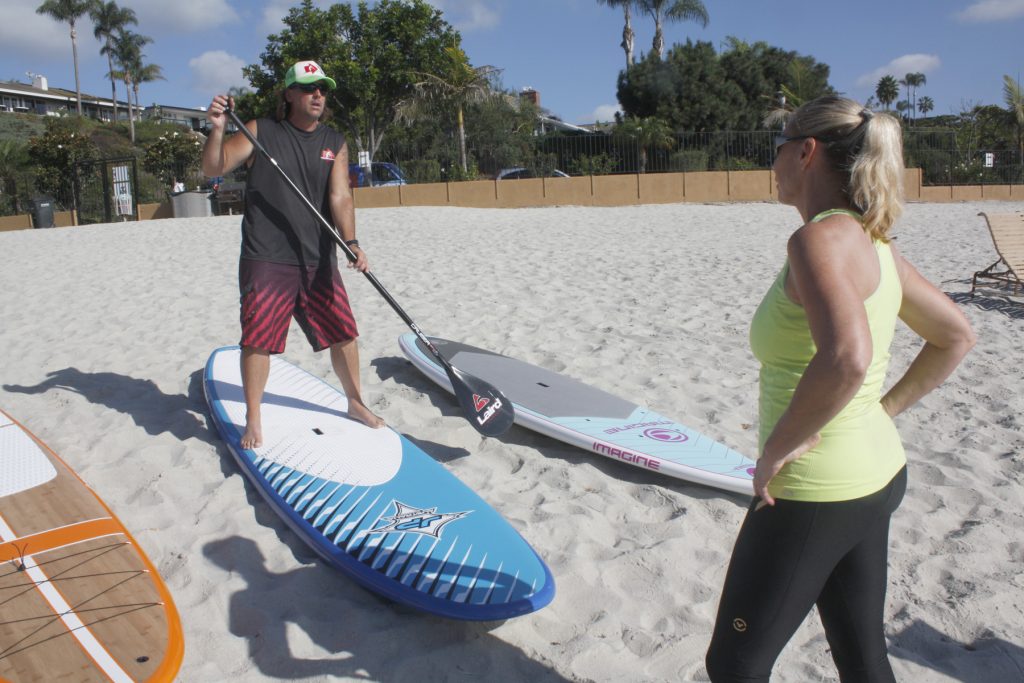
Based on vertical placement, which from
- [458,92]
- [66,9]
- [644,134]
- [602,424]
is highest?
[66,9]

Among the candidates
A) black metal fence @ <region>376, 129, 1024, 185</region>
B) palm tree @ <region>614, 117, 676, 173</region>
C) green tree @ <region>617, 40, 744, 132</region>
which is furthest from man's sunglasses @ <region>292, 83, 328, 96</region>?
green tree @ <region>617, 40, 744, 132</region>

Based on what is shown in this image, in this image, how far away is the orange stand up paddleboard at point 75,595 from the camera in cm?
213

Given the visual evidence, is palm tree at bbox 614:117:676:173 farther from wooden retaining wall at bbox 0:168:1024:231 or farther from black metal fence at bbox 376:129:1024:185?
wooden retaining wall at bbox 0:168:1024:231

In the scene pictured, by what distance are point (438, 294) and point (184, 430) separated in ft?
11.2

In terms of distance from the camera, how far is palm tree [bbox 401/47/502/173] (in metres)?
22.2

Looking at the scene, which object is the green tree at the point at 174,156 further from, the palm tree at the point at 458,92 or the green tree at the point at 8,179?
the palm tree at the point at 458,92

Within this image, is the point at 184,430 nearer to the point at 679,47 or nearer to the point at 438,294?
the point at 438,294

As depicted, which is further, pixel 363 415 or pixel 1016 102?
pixel 1016 102

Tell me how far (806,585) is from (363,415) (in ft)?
8.90

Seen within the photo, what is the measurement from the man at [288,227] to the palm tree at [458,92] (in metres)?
18.7

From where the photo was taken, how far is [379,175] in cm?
2148

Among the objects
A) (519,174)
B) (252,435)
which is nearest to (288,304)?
(252,435)

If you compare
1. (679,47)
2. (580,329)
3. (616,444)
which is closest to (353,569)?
(616,444)

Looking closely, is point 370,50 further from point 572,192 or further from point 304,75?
point 304,75
